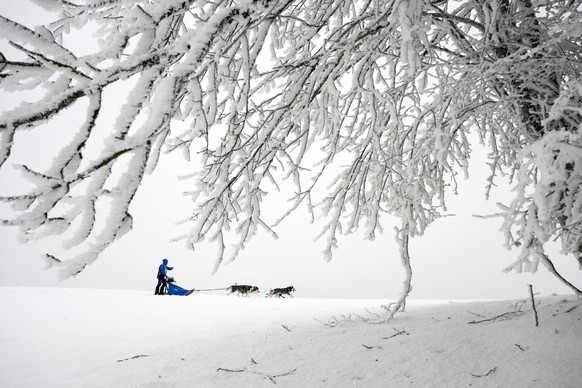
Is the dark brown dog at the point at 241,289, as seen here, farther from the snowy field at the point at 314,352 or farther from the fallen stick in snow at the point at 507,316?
the fallen stick in snow at the point at 507,316

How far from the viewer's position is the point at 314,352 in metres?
2.90

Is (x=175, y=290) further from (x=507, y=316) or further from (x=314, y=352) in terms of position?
(x=507, y=316)

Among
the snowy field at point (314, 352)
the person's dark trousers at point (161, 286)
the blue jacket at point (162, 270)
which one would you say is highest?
the blue jacket at point (162, 270)

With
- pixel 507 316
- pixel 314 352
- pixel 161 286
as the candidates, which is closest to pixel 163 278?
pixel 161 286

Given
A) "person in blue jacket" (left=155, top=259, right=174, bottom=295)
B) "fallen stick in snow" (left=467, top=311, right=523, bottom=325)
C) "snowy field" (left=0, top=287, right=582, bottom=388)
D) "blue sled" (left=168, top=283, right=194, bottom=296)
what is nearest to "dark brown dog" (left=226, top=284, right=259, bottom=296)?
"blue sled" (left=168, top=283, right=194, bottom=296)

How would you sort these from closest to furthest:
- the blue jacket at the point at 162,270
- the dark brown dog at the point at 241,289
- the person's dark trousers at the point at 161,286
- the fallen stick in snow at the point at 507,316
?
the fallen stick in snow at the point at 507,316, the person's dark trousers at the point at 161,286, the blue jacket at the point at 162,270, the dark brown dog at the point at 241,289

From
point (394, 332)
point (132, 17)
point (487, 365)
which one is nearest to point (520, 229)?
point (487, 365)

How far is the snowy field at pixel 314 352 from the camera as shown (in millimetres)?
2264

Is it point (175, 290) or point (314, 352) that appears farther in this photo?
point (175, 290)

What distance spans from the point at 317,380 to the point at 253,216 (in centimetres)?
121

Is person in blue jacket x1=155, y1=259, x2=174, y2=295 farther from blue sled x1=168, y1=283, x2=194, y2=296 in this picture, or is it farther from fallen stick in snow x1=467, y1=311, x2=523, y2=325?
fallen stick in snow x1=467, y1=311, x2=523, y2=325

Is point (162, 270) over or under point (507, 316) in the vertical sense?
over

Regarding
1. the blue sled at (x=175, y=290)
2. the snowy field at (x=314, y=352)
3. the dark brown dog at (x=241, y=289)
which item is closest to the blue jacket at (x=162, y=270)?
the blue sled at (x=175, y=290)

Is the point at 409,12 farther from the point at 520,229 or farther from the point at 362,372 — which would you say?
the point at 362,372
